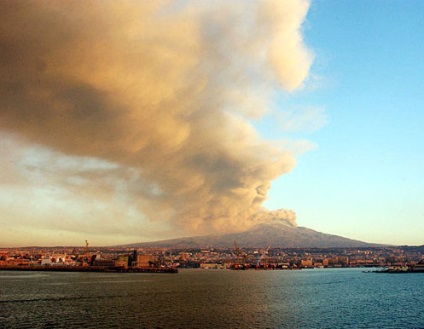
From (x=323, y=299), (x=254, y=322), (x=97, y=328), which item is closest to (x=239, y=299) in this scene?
(x=323, y=299)

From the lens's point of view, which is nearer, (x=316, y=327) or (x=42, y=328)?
(x=42, y=328)

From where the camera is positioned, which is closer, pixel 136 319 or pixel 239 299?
pixel 136 319

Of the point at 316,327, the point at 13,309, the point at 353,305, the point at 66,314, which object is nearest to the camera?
the point at 316,327

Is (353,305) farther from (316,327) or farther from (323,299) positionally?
(316,327)

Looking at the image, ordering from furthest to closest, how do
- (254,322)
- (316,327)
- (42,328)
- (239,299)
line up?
Result: 1. (239,299)
2. (254,322)
3. (316,327)
4. (42,328)

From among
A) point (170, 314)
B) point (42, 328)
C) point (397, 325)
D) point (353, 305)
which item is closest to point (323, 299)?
point (353, 305)

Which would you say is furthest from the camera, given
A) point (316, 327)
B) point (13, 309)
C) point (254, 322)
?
point (13, 309)

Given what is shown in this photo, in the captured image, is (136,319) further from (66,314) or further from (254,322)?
(254,322)

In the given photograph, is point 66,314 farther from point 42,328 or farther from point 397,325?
point 397,325

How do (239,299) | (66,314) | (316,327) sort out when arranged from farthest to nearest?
(239,299), (66,314), (316,327)
